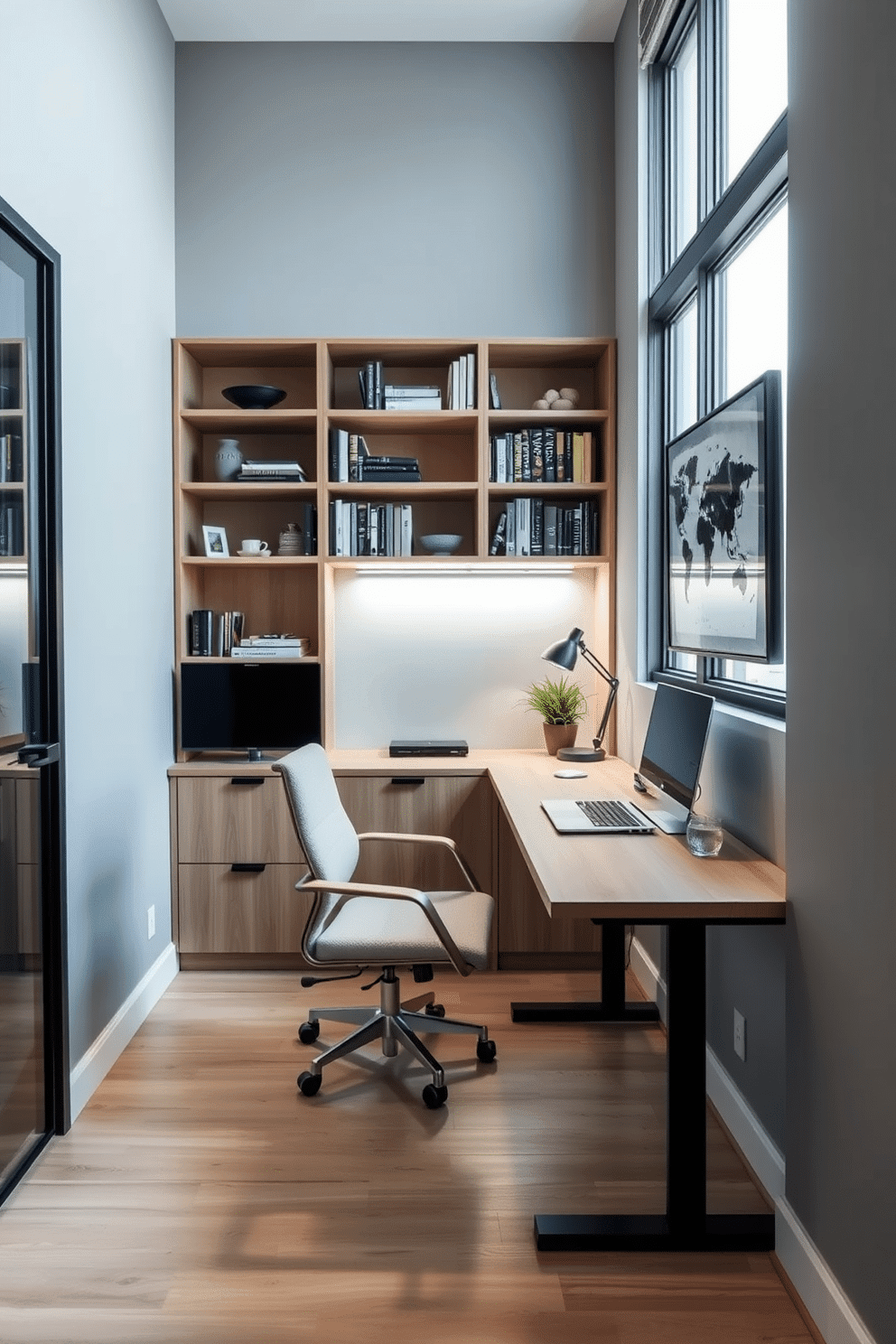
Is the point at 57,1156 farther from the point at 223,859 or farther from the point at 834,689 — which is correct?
the point at 834,689

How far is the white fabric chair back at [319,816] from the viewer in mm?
2561

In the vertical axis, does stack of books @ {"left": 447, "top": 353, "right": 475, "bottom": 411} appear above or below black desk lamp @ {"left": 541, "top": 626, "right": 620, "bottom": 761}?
above

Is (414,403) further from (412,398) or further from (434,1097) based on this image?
(434,1097)

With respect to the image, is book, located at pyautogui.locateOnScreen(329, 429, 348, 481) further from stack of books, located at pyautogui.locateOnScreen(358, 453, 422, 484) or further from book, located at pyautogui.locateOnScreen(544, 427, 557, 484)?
book, located at pyautogui.locateOnScreen(544, 427, 557, 484)

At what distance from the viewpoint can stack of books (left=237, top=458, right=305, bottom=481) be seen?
145 inches

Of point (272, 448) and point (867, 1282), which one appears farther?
point (272, 448)

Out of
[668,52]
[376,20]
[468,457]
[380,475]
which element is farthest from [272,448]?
[668,52]

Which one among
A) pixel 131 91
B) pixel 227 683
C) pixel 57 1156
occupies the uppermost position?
pixel 131 91

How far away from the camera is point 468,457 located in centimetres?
401

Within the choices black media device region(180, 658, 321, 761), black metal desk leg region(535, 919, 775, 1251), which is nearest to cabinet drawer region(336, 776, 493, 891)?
black media device region(180, 658, 321, 761)

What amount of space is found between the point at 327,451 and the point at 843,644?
245 cm

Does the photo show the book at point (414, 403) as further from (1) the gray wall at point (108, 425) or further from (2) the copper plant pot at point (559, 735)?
(2) the copper plant pot at point (559, 735)

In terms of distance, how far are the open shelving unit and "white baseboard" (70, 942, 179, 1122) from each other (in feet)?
3.44

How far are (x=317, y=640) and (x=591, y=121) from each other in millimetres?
2427
